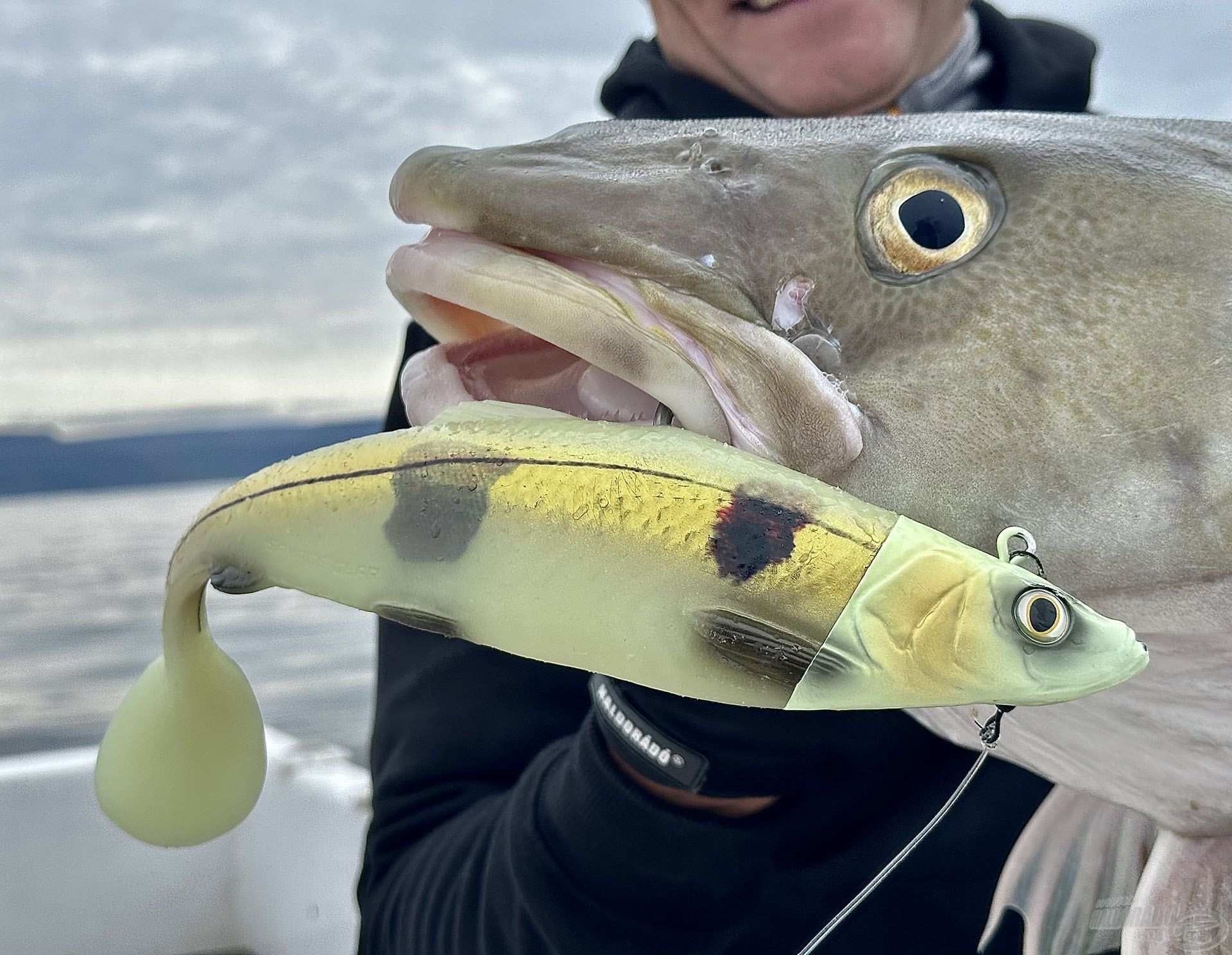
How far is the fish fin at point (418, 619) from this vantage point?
1.66 ft

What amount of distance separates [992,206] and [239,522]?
0.51m

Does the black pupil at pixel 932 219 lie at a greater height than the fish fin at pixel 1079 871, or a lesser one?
greater

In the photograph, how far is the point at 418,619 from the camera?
1.69 feet

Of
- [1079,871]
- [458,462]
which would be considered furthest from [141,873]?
[458,462]

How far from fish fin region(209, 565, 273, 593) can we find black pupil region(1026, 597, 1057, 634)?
36cm

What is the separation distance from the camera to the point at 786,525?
0.46m

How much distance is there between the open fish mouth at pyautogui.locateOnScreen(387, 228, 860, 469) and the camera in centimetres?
64

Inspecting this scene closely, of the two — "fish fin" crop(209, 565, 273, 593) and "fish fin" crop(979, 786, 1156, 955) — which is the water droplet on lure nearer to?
"fish fin" crop(209, 565, 273, 593)

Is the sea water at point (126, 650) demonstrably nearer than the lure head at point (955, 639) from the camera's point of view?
No

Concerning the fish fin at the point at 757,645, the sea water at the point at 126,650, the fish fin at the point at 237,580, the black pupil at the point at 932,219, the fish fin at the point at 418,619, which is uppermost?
the black pupil at the point at 932,219

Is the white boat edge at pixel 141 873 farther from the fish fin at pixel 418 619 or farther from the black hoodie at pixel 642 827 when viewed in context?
the fish fin at pixel 418 619

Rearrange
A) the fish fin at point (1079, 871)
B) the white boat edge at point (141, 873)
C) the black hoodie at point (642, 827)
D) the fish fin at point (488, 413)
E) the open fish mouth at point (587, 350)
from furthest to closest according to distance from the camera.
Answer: the white boat edge at point (141, 873), the black hoodie at point (642, 827), the fish fin at point (1079, 871), the open fish mouth at point (587, 350), the fish fin at point (488, 413)

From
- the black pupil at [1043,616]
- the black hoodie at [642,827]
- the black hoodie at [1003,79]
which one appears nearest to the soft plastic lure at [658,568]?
the black pupil at [1043,616]

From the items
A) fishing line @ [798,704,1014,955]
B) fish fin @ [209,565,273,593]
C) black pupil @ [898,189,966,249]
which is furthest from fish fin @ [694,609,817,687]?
black pupil @ [898,189,966,249]
